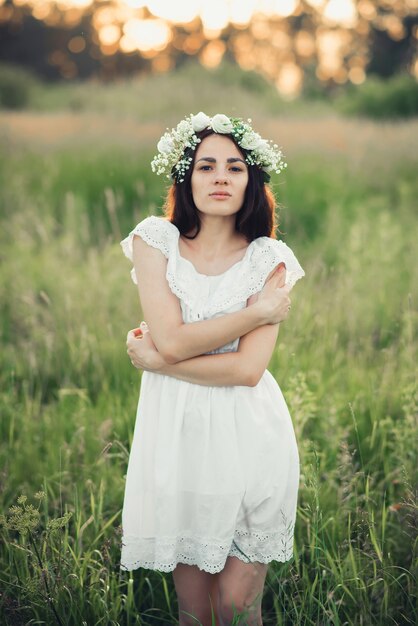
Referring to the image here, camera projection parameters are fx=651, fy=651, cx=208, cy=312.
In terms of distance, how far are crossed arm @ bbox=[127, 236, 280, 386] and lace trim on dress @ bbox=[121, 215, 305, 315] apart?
52mm

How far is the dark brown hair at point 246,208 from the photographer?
2.39 metres

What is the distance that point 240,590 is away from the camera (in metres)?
2.13

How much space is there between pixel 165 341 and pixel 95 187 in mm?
5964

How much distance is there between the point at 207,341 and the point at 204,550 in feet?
2.24

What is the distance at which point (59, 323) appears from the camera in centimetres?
441

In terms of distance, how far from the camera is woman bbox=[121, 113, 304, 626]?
83.4 inches

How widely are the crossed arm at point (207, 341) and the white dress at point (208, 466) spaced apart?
57 millimetres

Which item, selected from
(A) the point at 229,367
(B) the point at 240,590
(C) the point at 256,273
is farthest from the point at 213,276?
(B) the point at 240,590

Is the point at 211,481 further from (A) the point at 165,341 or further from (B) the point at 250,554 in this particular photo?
(A) the point at 165,341

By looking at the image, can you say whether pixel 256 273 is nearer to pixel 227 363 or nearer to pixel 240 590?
pixel 227 363

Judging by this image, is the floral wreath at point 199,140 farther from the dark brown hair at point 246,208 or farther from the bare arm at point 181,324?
the bare arm at point 181,324

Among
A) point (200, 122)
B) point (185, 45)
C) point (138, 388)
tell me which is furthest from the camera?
point (185, 45)

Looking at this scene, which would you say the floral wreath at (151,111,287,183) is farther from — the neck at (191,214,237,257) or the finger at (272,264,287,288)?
the finger at (272,264,287,288)

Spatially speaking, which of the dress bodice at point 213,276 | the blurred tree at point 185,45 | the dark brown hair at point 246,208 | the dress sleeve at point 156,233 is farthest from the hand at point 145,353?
the blurred tree at point 185,45
